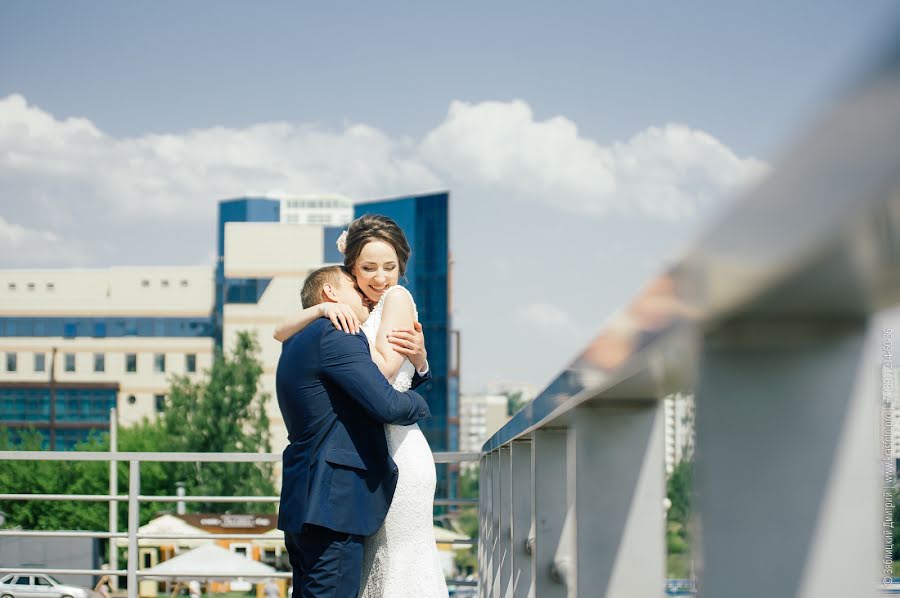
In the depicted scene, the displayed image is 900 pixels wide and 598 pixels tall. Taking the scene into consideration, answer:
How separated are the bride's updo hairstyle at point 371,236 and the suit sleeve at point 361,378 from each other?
1.08 ft

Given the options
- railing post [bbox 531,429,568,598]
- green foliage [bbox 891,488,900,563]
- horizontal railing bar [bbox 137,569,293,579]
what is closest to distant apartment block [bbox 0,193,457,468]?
horizontal railing bar [bbox 137,569,293,579]

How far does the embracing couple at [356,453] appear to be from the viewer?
2635mm

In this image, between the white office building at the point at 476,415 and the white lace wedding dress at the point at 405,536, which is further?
the white office building at the point at 476,415

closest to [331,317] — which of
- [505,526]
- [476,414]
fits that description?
[505,526]

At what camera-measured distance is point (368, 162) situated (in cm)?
12288

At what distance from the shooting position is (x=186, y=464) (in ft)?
175

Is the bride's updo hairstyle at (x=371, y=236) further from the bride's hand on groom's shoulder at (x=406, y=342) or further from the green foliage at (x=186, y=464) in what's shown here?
the green foliage at (x=186, y=464)

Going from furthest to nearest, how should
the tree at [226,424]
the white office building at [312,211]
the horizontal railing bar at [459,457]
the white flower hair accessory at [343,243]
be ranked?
1. the white office building at [312,211]
2. the tree at [226,424]
3. the horizontal railing bar at [459,457]
4. the white flower hair accessory at [343,243]

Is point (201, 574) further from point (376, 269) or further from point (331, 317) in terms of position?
point (331, 317)

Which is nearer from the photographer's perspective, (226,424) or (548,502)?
(548,502)

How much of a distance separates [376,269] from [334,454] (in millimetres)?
536

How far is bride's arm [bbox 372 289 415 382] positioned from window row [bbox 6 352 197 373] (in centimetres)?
6958

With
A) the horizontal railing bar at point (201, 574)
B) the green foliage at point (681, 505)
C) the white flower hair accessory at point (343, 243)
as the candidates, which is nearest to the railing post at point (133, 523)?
Answer: the horizontal railing bar at point (201, 574)

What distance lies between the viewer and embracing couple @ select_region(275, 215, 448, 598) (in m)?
2.63
